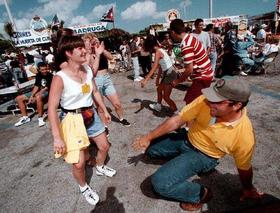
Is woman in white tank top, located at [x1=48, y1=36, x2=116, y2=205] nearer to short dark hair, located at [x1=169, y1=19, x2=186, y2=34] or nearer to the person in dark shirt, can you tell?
short dark hair, located at [x1=169, y1=19, x2=186, y2=34]

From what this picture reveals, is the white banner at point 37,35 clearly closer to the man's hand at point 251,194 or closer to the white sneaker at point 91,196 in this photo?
the white sneaker at point 91,196

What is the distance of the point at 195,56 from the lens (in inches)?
147

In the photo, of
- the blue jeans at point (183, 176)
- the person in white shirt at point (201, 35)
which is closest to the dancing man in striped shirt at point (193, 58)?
the blue jeans at point (183, 176)

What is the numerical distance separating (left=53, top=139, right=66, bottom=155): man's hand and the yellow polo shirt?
4.09 ft

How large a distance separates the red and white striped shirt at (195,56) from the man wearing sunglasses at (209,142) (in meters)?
1.39

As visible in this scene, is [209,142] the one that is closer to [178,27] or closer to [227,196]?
[227,196]

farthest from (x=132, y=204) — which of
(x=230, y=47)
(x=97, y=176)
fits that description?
(x=230, y=47)

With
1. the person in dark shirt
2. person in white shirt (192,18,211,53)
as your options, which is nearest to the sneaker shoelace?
the person in dark shirt

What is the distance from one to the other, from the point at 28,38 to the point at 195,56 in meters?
15.7

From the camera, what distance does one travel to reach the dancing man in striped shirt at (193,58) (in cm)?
367

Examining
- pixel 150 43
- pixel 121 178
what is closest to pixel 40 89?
pixel 150 43

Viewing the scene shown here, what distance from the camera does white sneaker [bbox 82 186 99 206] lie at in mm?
2762

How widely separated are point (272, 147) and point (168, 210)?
77.4 inches

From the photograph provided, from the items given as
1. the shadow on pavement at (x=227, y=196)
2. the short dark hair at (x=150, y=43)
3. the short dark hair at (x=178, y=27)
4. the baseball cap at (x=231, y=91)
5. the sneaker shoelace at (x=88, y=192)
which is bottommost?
the shadow on pavement at (x=227, y=196)
